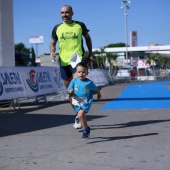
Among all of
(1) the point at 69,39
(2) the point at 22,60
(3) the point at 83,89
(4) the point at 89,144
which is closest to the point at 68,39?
(1) the point at 69,39

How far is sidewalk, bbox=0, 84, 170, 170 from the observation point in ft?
16.4

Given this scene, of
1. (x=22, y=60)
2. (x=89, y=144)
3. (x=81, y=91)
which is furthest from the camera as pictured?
(x=22, y=60)

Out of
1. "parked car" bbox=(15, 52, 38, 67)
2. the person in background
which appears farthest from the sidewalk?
"parked car" bbox=(15, 52, 38, 67)

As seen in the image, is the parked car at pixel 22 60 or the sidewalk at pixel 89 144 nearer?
the sidewalk at pixel 89 144

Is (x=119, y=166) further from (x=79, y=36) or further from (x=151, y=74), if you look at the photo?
(x=151, y=74)

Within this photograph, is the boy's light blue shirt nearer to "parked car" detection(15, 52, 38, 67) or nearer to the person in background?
the person in background

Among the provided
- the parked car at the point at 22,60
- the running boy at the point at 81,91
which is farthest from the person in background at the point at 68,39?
the parked car at the point at 22,60

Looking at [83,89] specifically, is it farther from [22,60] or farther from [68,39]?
[22,60]

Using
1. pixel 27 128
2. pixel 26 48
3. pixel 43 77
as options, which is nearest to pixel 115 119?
pixel 27 128

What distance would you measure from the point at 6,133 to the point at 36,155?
2.11 m

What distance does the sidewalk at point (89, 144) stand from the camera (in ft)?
16.4

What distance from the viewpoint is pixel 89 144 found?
20.3 feet

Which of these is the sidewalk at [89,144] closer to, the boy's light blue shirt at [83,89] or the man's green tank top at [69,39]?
the boy's light blue shirt at [83,89]

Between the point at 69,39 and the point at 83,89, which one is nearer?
the point at 83,89
